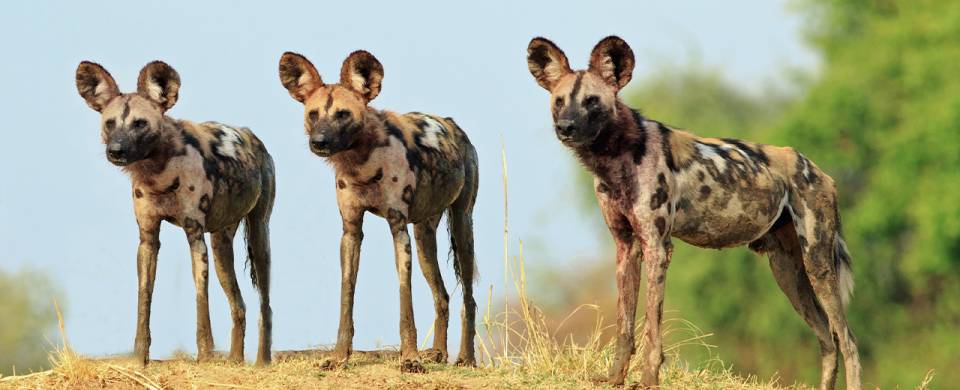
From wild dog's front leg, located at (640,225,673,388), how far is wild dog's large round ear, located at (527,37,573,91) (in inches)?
49.4

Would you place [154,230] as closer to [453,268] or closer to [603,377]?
[453,268]

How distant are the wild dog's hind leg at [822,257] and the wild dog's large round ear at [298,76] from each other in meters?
3.78

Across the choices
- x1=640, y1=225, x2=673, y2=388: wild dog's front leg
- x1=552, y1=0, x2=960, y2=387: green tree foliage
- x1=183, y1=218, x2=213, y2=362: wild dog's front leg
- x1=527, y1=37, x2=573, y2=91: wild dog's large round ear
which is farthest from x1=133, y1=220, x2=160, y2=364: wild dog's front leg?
x1=552, y1=0, x2=960, y2=387: green tree foliage

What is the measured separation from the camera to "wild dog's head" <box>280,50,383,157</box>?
34.3 ft

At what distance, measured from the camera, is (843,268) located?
38.2ft

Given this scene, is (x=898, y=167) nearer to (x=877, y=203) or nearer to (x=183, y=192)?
(x=877, y=203)

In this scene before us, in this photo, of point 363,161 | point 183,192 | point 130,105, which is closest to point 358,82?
point 363,161

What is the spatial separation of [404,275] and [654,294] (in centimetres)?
201

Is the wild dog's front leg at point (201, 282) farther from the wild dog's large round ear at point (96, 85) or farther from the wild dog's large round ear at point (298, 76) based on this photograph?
→ the wild dog's large round ear at point (298, 76)

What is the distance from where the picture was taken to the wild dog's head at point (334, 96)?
1046 centimetres

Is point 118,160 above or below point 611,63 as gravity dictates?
below

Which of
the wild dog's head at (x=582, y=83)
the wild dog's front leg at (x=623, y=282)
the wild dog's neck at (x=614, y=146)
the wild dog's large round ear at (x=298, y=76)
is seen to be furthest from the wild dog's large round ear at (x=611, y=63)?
the wild dog's large round ear at (x=298, y=76)

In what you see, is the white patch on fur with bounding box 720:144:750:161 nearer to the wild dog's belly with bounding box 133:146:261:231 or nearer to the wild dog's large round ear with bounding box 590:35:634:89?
the wild dog's large round ear with bounding box 590:35:634:89

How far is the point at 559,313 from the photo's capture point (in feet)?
107
